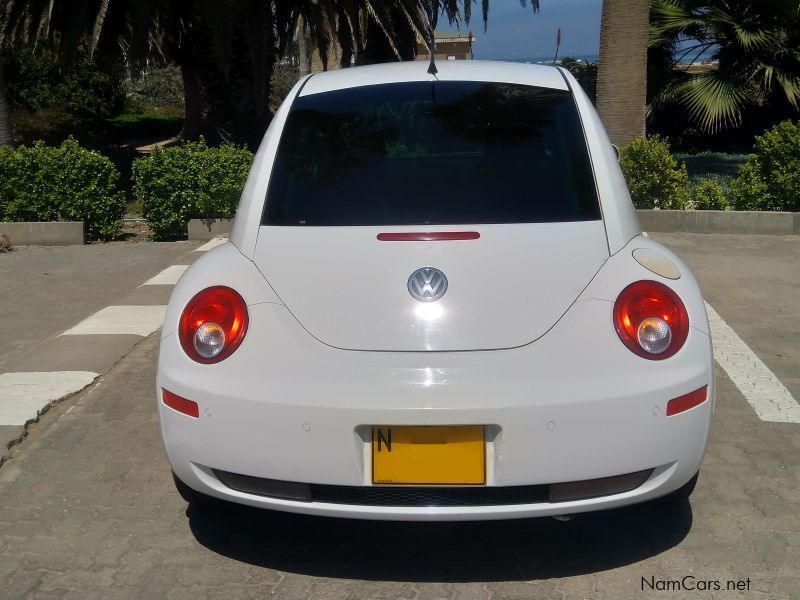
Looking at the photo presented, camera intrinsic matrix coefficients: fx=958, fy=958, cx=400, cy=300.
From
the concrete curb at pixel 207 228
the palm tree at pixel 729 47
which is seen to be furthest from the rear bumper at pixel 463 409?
the palm tree at pixel 729 47

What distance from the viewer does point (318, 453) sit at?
2854mm

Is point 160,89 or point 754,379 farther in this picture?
point 160,89

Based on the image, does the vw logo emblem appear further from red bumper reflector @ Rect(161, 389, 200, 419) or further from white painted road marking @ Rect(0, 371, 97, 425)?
white painted road marking @ Rect(0, 371, 97, 425)

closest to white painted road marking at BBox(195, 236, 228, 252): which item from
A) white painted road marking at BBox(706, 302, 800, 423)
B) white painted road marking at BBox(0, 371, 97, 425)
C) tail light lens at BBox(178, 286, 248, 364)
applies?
white painted road marking at BBox(0, 371, 97, 425)

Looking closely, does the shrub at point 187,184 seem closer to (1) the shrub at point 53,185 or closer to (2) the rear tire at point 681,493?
(1) the shrub at point 53,185

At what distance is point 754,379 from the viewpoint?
542cm

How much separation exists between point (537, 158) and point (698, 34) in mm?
15857

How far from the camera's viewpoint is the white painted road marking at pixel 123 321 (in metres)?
6.51

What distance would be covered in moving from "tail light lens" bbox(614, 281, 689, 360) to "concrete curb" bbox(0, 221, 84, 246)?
28.4ft

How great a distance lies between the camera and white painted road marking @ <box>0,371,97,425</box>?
188 inches

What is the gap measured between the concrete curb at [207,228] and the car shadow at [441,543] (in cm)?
735

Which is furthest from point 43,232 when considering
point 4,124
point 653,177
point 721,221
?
point 721,221

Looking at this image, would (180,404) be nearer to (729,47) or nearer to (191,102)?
(729,47)

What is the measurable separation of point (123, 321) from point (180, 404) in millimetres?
3961
